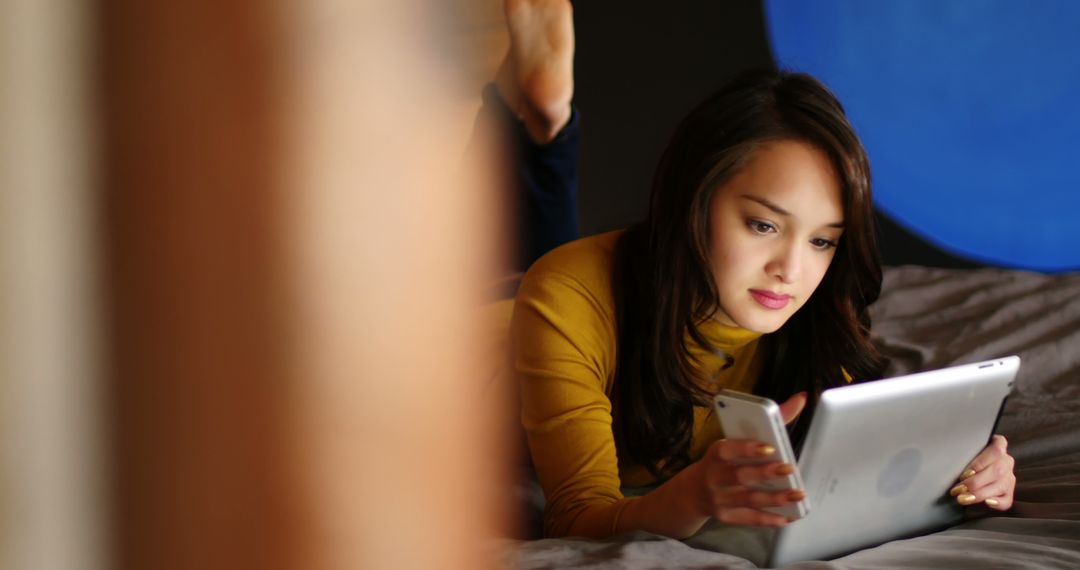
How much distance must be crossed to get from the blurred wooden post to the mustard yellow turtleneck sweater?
33.1 inches

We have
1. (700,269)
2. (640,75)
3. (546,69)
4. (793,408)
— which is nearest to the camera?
(793,408)

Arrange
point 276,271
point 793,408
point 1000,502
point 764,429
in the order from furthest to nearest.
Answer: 1. point 1000,502
2. point 793,408
3. point 764,429
4. point 276,271

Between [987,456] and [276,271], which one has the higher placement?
[276,271]

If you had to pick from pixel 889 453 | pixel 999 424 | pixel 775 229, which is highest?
pixel 775 229

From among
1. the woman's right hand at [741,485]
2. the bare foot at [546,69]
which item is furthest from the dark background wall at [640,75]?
the woman's right hand at [741,485]

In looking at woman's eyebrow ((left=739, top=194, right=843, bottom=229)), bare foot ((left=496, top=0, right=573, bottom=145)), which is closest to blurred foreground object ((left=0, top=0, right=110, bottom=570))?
woman's eyebrow ((left=739, top=194, right=843, bottom=229))

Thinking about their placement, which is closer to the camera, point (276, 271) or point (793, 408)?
point (276, 271)

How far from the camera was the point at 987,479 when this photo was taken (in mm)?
1050

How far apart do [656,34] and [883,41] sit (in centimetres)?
52

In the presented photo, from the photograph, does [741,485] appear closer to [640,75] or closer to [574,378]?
[574,378]

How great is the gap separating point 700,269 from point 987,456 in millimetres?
334

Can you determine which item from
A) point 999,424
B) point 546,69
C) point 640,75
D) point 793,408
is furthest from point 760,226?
point 640,75

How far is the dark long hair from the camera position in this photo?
3.76 ft

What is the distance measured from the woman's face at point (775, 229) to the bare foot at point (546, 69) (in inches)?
38.3
